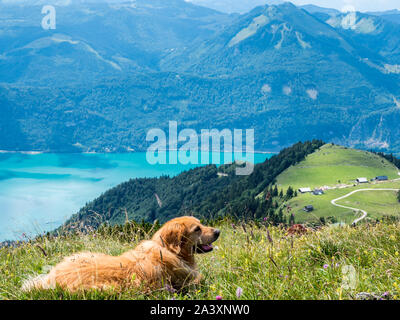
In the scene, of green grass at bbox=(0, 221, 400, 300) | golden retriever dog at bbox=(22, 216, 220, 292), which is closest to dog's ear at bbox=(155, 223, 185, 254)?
golden retriever dog at bbox=(22, 216, 220, 292)

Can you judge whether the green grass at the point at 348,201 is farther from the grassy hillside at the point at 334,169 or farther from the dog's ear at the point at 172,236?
the dog's ear at the point at 172,236

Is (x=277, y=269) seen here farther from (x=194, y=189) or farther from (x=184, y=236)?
(x=194, y=189)

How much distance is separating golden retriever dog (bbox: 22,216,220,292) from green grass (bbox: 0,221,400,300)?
139mm

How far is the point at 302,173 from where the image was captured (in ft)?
419

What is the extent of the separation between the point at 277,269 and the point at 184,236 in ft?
3.65

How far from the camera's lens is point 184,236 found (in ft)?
15.5

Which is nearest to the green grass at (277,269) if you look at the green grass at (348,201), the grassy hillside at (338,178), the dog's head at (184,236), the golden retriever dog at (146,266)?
the golden retriever dog at (146,266)

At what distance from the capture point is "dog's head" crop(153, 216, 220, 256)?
4691mm

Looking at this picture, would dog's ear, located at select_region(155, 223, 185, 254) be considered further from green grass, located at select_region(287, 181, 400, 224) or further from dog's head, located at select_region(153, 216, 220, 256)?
green grass, located at select_region(287, 181, 400, 224)

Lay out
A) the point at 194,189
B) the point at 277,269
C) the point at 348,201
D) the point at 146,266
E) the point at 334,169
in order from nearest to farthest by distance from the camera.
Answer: the point at 146,266
the point at 277,269
the point at 348,201
the point at 334,169
the point at 194,189

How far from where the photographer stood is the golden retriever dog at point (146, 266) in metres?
4.09

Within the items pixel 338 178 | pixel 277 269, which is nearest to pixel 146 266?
pixel 277 269
